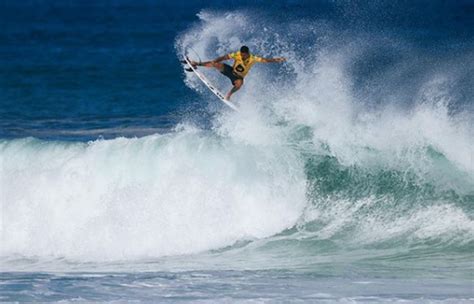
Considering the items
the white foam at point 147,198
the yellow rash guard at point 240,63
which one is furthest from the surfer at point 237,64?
the white foam at point 147,198

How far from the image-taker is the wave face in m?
15.2

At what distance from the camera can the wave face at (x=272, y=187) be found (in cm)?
1525

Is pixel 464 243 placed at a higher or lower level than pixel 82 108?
lower

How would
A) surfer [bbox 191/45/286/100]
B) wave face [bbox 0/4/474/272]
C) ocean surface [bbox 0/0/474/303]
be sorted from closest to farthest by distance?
ocean surface [bbox 0/0/474/303], wave face [bbox 0/4/474/272], surfer [bbox 191/45/286/100]

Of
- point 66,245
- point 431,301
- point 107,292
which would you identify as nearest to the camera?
point 431,301

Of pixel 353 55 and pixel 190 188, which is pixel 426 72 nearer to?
pixel 353 55

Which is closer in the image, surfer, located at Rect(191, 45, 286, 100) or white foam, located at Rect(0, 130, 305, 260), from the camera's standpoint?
white foam, located at Rect(0, 130, 305, 260)

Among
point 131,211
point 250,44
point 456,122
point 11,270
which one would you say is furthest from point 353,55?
point 11,270

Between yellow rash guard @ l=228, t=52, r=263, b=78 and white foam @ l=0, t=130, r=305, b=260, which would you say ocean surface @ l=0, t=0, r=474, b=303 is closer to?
white foam @ l=0, t=130, r=305, b=260

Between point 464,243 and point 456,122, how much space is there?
8.99ft

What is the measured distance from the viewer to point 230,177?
16469mm

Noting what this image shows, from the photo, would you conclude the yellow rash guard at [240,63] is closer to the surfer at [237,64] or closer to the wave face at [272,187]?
the surfer at [237,64]

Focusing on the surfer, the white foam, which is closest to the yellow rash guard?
the surfer

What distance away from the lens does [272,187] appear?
1609 centimetres
